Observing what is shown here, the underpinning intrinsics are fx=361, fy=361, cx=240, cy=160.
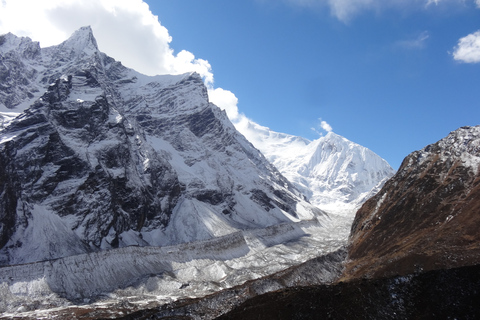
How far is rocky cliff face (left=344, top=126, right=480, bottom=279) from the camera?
211ft

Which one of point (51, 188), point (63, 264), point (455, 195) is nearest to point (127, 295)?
point (63, 264)

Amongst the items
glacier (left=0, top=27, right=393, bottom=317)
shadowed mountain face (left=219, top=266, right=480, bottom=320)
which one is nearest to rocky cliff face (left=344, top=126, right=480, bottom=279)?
shadowed mountain face (left=219, top=266, right=480, bottom=320)

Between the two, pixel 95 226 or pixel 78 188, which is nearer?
pixel 95 226

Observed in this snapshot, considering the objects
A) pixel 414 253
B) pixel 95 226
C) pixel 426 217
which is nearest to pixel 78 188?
pixel 95 226

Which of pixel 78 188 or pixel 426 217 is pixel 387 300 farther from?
pixel 78 188

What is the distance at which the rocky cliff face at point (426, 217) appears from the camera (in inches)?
2537

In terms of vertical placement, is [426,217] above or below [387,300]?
above

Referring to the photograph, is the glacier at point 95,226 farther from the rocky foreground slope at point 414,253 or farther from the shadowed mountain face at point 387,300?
the shadowed mountain face at point 387,300

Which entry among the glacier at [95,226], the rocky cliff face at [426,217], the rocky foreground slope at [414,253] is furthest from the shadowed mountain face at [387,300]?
the glacier at [95,226]

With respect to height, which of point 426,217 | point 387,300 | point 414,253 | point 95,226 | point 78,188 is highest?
point 78,188

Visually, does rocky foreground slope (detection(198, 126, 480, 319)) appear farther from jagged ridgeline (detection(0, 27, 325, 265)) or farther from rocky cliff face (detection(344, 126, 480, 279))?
jagged ridgeline (detection(0, 27, 325, 265))

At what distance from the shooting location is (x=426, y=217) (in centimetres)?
8381

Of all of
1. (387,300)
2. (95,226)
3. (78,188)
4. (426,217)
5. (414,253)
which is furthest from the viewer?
(78,188)

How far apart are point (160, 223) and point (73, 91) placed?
84517mm
